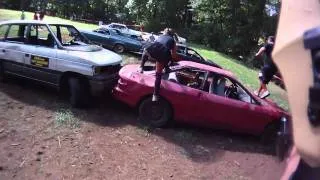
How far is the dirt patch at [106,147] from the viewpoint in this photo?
673 centimetres

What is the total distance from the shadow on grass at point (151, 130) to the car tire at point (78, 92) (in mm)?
149

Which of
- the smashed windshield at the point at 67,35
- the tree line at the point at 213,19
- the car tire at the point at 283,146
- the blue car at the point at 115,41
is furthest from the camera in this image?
the tree line at the point at 213,19

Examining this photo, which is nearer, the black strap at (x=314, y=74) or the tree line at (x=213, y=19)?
the black strap at (x=314, y=74)

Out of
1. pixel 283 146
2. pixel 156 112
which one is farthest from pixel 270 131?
pixel 283 146

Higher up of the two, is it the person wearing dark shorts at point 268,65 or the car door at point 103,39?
the person wearing dark shorts at point 268,65

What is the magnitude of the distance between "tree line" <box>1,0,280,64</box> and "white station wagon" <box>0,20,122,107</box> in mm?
15828

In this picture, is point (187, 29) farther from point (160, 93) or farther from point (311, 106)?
point (311, 106)

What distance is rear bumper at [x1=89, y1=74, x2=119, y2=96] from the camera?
877 centimetres

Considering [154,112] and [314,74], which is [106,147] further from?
[314,74]

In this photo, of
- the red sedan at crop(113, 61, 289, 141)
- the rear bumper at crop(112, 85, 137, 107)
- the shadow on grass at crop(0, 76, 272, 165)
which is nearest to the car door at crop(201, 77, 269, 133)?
the red sedan at crop(113, 61, 289, 141)

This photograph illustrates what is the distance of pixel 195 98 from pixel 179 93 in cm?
32

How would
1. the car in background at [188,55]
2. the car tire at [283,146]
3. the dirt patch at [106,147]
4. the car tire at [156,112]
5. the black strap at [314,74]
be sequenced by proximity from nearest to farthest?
the black strap at [314,74]
the car tire at [283,146]
the dirt patch at [106,147]
the car tire at [156,112]
the car in background at [188,55]

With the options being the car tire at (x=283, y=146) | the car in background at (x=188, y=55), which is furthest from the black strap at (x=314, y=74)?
the car in background at (x=188, y=55)

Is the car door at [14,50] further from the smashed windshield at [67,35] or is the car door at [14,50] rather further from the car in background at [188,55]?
the car in background at [188,55]
